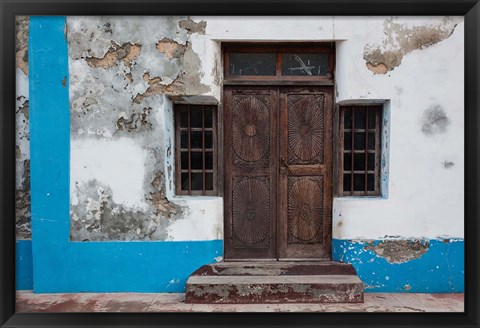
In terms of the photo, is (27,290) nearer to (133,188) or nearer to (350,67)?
(133,188)

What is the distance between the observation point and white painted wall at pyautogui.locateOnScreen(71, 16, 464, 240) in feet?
15.5

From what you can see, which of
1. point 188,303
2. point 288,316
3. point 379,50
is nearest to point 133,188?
point 188,303

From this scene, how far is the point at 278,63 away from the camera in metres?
4.97

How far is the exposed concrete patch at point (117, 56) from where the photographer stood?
4.71 metres

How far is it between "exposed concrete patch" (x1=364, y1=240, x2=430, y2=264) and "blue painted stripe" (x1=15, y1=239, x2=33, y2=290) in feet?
12.1

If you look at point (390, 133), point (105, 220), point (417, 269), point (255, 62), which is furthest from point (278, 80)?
point (417, 269)

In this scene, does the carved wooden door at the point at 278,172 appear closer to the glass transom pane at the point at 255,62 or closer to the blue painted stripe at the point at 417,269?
the glass transom pane at the point at 255,62

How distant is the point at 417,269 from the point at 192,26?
349 cm

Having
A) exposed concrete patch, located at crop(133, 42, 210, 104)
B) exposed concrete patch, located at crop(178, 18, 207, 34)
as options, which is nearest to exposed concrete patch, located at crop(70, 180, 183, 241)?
exposed concrete patch, located at crop(133, 42, 210, 104)

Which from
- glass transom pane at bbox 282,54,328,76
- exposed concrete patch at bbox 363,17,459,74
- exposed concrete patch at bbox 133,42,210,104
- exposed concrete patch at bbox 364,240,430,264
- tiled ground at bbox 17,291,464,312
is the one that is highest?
exposed concrete patch at bbox 363,17,459,74

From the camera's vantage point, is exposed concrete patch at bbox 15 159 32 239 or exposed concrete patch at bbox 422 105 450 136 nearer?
exposed concrete patch at bbox 422 105 450 136

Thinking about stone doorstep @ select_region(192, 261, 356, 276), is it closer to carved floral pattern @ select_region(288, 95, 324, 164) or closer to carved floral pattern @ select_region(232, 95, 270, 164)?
carved floral pattern @ select_region(288, 95, 324, 164)

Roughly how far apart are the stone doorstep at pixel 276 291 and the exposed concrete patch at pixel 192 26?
2.56 meters

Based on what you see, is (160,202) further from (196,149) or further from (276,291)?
(276,291)
